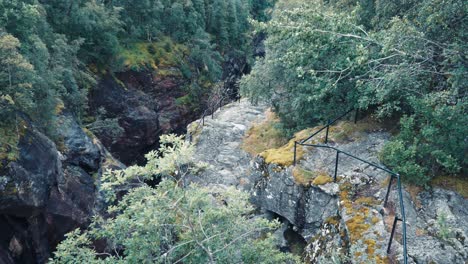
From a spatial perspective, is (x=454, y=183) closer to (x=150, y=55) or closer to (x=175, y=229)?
(x=175, y=229)

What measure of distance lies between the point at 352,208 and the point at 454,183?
8.34ft

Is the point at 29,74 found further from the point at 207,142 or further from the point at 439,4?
the point at 439,4

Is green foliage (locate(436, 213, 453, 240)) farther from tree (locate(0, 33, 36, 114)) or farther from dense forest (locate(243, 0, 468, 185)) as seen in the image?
tree (locate(0, 33, 36, 114))

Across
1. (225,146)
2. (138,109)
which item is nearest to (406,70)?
(225,146)

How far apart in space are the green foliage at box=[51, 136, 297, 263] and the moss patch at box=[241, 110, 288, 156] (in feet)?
30.3

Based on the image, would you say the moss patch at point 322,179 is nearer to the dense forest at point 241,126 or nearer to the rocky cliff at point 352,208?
the rocky cliff at point 352,208

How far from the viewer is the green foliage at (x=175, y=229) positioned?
654 centimetres

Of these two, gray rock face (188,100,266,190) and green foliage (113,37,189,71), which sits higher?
green foliage (113,37,189,71)

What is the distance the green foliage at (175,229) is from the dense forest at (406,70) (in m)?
4.22

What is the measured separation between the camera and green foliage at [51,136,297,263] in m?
6.54

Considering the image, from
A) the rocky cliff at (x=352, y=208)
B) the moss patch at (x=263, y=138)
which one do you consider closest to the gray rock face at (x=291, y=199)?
the rocky cliff at (x=352, y=208)

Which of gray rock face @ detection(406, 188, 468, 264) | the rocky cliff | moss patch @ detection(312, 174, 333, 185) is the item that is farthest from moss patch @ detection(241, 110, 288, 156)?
gray rock face @ detection(406, 188, 468, 264)

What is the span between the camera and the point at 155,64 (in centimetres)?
3102

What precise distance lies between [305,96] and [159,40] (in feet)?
78.5
